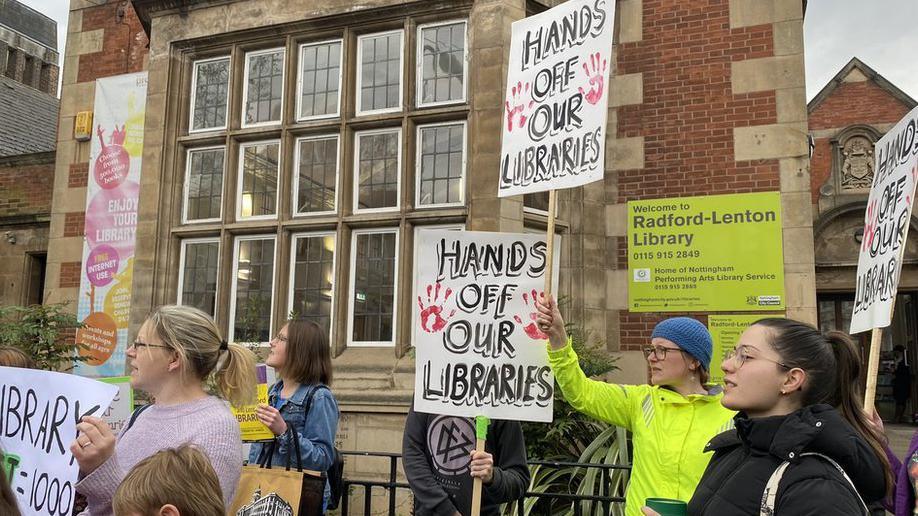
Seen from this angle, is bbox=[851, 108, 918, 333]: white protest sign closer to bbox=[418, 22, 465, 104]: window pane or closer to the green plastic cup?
the green plastic cup

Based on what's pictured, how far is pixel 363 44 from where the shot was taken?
24.9 ft

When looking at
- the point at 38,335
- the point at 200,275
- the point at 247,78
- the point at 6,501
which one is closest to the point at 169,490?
the point at 6,501

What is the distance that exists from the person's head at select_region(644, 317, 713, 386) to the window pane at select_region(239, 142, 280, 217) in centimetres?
565

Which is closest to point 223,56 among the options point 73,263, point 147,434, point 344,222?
point 344,222

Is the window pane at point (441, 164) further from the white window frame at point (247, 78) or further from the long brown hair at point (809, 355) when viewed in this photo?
the long brown hair at point (809, 355)

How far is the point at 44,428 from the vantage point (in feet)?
8.20

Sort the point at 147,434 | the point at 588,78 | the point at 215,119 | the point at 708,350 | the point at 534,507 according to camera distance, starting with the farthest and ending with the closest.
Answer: the point at 215,119 < the point at 534,507 < the point at 588,78 < the point at 708,350 < the point at 147,434

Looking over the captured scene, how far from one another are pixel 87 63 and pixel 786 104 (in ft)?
27.8

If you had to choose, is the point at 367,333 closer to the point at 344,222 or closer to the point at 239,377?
the point at 344,222

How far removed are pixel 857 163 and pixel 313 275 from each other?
11660mm

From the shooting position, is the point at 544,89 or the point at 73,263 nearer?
the point at 544,89

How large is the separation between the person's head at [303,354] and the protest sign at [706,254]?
441cm

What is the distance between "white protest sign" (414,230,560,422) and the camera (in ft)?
10.4

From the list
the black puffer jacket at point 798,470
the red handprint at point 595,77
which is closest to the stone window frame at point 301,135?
the red handprint at point 595,77
